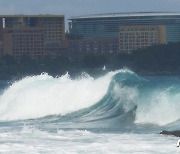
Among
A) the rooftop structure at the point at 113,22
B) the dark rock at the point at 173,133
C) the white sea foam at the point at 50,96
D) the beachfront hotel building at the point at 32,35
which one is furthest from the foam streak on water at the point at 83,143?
the rooftop structure at the point at 113,22

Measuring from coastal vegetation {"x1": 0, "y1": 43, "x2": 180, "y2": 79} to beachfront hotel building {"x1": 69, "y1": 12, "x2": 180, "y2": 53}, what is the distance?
17881 millimetres

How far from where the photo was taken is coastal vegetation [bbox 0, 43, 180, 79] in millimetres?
105438

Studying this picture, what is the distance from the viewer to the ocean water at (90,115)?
1090 inches

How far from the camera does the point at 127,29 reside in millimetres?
148500

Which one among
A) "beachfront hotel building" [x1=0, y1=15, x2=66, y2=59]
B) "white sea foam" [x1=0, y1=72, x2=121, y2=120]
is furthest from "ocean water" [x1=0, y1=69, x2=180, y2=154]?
"beachfront hotel building" [x1=0, y1=15, x2=66, y2=59]

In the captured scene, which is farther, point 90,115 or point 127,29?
point 127,29

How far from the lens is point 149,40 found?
457 feet

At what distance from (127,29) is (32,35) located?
14.3m

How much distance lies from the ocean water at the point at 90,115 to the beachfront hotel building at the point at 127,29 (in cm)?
9072

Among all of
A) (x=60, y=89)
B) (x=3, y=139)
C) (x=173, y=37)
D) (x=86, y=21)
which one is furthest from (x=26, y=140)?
(x=86, y=21)

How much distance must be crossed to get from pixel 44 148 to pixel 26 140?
78.3 inches

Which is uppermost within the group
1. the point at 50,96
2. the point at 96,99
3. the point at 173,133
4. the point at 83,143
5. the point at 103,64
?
the point at 103,64

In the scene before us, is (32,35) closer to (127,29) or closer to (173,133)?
(127,29)

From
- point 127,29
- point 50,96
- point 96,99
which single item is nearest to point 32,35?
point 127,29
